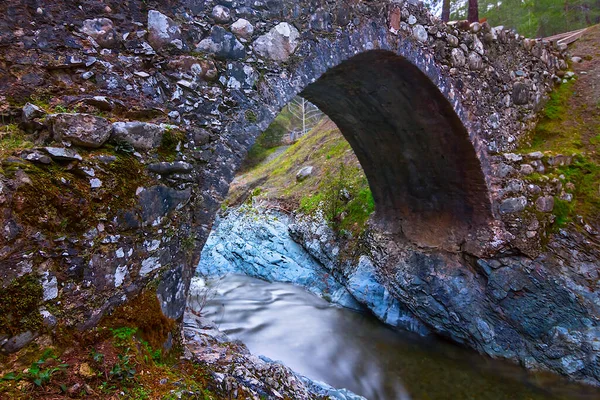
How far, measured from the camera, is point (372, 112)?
5.22 m

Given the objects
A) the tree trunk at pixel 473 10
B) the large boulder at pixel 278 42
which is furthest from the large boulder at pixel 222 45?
the tree trunk at pixel 473 10

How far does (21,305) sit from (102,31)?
163cm

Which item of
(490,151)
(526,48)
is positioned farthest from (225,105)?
(526,48)

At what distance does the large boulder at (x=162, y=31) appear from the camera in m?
2.34

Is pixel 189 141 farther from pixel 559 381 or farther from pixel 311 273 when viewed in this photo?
pixel 311 273

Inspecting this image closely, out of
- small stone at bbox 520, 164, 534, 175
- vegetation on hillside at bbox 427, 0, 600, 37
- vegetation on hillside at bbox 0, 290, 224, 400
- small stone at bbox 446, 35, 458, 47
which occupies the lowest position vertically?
vegetation on hillside at bbox 0, 290, 224, 400

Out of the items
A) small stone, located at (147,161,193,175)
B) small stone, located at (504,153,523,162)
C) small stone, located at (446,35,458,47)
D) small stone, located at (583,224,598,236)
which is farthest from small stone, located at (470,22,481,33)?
small stone, located at (147,161,193,175)

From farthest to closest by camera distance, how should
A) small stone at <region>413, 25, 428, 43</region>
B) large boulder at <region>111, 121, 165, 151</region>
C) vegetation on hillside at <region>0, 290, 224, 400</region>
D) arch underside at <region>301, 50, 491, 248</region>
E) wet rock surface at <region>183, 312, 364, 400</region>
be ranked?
arch underside at <region>301, 50, 491, 248</region>, small stone at <region>413, 25, 428, 43</region>, wet rock surface at <region>183, 312, 364, 400</region>, large boulder at <region>111, 121, 165, 151</region>, vegetation on hillside at <region>0, 290, 224, 400</region>

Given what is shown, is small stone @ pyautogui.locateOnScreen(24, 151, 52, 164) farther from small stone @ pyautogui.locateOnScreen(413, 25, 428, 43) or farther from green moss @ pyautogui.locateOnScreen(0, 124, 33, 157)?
small stone @ pyautogui.locateOnScreen(413, 25, 428, 43)

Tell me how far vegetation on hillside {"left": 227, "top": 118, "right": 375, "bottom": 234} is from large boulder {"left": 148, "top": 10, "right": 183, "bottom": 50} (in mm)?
5404

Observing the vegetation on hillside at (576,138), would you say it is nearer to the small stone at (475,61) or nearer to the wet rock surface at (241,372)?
the small stone at (475,61)

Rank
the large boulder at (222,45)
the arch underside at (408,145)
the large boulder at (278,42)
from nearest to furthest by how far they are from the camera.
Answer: the large boulder at (222,45), the large boulder at (278,42), the arch underside at (408,145)

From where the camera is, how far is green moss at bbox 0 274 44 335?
151 centimetres

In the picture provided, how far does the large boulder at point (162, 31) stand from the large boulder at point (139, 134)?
0.60 m
